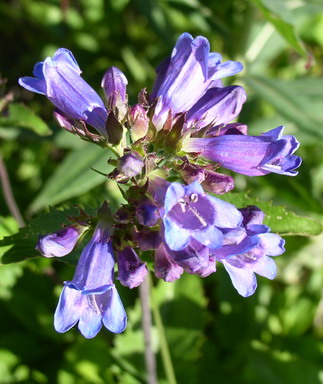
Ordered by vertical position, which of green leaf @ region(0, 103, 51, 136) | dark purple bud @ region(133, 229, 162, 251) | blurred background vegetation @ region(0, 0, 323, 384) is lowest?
blurred background vegetation @ region(0, 0, 323, 384)

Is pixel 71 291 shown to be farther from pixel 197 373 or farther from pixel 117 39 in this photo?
pixel 117 39

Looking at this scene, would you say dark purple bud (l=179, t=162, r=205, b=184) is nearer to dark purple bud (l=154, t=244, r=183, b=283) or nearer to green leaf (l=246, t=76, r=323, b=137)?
dark purple bud (l=154, t=244, r=183, b=283)

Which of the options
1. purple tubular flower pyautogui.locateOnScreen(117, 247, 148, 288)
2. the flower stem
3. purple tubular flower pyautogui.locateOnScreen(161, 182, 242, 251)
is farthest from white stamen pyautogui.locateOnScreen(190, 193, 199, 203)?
the flower stem

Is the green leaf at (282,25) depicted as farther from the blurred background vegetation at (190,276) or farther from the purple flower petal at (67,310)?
the purple flower petal at (67,310)

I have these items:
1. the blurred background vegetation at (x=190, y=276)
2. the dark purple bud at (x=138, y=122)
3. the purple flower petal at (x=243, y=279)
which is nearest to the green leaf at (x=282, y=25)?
the blurred background vegetation at (x=190, y=276)

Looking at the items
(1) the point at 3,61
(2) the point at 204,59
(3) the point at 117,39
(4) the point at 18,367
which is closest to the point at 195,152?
(2) the point at 204,59

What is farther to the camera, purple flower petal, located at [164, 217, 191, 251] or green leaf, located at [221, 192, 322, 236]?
green leaf, located at [221, 192, 322, 236]

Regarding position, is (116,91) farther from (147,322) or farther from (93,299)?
(147,322)
